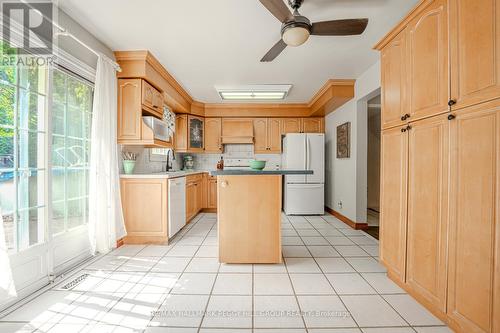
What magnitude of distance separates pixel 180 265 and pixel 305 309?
136cm

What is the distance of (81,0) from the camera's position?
190cm

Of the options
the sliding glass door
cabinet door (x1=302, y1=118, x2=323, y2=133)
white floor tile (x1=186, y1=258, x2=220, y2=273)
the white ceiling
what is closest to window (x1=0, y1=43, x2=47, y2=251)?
the sliding glass door

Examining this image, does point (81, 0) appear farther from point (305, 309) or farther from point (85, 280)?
point (305, 309)

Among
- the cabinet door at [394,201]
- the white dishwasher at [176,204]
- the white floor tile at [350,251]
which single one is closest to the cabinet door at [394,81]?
the cabinet door at [394,201]

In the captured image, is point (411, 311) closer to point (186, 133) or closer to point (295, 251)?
point (295, 251)

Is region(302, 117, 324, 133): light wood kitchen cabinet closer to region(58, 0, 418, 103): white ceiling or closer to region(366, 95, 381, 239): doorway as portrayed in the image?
region(366, 95, 381, 239): doorway

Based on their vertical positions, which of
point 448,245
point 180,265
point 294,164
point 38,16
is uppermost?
point 38,16

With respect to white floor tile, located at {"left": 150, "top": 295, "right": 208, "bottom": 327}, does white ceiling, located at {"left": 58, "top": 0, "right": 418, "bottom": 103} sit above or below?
above

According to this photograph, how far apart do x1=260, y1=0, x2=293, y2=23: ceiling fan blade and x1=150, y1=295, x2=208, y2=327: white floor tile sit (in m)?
2.27

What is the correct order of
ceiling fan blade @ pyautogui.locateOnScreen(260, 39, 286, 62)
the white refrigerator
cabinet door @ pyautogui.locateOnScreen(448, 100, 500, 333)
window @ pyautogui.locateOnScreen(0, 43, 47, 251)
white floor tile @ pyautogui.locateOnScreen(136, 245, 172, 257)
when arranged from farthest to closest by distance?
the white refrigerator → white floor tile @ pyautogui.locateOnScreen(136, 245, 172, 257) → ceiling fan blade @ pyautogui.locateOnScreen(260, 39, 286, 62) → window @ pyautogui.locateOnScreen(0, 43, 47, 251) → cabinet door @ pyautogui.locateOnScreen(448, 100, 500, 333)

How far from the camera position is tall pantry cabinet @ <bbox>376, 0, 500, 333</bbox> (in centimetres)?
118

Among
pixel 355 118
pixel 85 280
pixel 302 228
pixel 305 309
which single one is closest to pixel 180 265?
pixel 85 280

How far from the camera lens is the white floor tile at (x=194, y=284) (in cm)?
189

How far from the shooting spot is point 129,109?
287cm
